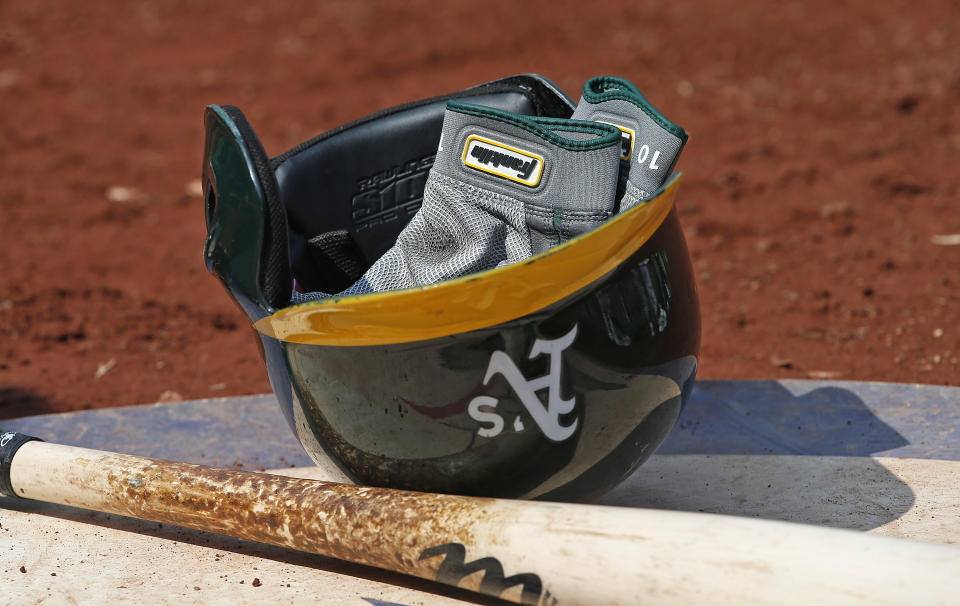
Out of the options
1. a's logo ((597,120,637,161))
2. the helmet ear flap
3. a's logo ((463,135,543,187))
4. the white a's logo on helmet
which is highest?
a's logo ((597,120,637,161))

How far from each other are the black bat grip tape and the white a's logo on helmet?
106cm

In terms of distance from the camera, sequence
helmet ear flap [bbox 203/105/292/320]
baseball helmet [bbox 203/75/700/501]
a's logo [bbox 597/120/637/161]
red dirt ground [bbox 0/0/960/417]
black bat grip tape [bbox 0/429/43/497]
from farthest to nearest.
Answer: red dirt ground [bbox 0/0/960/417]
black bat grip tape [bbox 0/429/43/497]
a's logo [bbox 597/120/637/161]
helmet ear flap [bbox 203/105/292/320]
baseball helmet [bbox 203/75/700/501]

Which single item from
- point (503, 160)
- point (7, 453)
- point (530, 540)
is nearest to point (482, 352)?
point (530, 540)

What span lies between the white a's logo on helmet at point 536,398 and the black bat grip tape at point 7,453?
106 centimetres

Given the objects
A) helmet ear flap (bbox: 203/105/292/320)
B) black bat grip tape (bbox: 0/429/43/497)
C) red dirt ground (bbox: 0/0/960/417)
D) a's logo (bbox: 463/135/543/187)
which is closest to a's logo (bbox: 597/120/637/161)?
a's logo (bbox: 463/135/543/187)

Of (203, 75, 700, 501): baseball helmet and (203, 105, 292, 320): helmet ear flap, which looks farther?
(203, 105, 292, 320): helmet ear flap

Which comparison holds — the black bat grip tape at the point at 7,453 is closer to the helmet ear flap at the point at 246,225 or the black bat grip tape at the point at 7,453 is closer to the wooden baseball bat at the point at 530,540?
the wooden baseball bat at the point at 530,540

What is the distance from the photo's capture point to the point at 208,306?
3889 mm

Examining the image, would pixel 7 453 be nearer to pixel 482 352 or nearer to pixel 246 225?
pixel 246 225

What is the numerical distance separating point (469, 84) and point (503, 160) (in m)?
4.04

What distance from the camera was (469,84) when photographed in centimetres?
583

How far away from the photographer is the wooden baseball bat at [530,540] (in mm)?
1458

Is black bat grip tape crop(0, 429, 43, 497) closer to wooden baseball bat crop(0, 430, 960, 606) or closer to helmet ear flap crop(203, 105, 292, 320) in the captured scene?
wooden baseball bat crop(0, 430, 960, 606)

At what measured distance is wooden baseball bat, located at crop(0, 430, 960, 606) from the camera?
1.46 m
